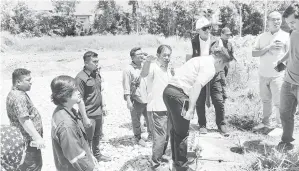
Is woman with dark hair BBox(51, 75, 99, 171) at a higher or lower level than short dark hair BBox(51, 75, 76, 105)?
lower

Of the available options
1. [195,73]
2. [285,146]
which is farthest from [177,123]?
[285,146]

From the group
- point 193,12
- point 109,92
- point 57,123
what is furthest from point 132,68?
point 193,12

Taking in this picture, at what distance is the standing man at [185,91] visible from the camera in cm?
335

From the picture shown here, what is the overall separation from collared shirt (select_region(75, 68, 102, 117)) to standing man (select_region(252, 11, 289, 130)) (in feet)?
8.57

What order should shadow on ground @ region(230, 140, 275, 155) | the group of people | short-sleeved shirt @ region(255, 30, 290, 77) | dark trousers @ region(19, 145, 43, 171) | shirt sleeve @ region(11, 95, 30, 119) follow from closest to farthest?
1. the group of people
2. shirt sleeve @ region(11, 95, 30, 119)
3. dark trousers @ region(19, 145, 43, 171)
4. shadow on ground @ region(230, 140, 275, 155)
5. short-sleeved shirt @ region(255, 30, 290, 77)

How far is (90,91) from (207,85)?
6.56 ft

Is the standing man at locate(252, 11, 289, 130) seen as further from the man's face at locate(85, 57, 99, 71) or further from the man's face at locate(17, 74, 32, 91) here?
the man's face at locate(17, 74, 32, 91)

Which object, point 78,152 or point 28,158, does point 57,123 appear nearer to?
point 78,152

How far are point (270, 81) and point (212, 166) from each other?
1956 millimetres

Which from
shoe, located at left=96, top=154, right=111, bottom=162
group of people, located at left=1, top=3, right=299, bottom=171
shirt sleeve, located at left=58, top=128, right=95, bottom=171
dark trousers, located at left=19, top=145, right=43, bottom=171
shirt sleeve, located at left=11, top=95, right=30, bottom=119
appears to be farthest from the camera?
shoe, located at left=96, top=154, right=111, bottom=162

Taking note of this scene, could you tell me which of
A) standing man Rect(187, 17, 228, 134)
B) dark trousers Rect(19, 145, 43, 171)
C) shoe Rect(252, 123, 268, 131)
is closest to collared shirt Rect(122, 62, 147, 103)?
standing man Rect(187, 17, 228, 134)

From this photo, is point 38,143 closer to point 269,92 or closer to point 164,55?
point 164,55

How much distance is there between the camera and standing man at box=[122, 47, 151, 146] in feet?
15.5

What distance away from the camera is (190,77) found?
3.45 meters
